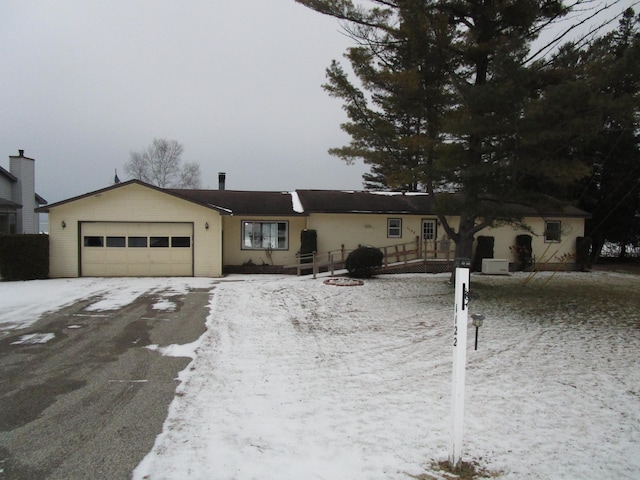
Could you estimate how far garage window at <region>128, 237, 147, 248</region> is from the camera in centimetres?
1692

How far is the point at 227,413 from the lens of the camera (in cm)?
476

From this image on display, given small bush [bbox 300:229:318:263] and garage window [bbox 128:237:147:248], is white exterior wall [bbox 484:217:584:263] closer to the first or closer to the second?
small bush [bbox 300:229:318:263]

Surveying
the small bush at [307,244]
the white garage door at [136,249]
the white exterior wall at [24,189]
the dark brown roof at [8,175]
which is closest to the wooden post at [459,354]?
the small bush at [307,244]

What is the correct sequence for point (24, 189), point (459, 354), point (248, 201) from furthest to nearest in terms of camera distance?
point (24, 189), point (248, 201), point (459, 354)

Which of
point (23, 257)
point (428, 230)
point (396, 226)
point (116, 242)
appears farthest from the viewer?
point (428, 230)

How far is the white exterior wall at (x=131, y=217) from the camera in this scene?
16.4m

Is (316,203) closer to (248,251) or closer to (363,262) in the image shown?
(248,251)

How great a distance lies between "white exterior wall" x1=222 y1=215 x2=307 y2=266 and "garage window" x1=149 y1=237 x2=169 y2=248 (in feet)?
9.44

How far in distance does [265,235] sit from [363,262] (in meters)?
5.55

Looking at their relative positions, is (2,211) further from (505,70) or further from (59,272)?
(505,70)

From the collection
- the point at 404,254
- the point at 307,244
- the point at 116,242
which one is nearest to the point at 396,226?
the point at 404,254

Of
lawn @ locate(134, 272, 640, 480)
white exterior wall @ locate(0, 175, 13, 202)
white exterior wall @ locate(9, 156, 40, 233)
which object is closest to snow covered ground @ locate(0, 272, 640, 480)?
lawn @ locate(134, 272, 640, 480)

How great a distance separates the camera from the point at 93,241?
54.9 ft

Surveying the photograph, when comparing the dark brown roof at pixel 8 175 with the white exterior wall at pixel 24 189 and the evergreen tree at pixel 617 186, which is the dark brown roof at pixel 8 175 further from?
the evergreen tree at pixel 617 186
